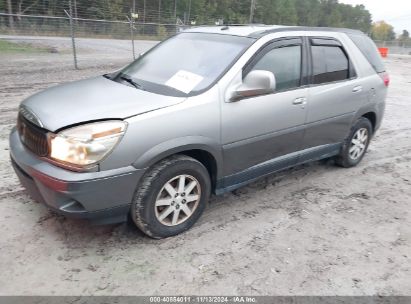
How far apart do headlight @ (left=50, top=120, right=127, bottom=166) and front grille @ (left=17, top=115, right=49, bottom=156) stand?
0.11 m

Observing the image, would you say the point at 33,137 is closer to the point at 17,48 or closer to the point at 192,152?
the point at 192,152

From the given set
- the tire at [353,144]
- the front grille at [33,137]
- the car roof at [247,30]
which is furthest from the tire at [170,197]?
the tire at [353,144]

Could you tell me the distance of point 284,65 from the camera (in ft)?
13.1

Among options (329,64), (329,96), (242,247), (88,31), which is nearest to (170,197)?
(242,247)

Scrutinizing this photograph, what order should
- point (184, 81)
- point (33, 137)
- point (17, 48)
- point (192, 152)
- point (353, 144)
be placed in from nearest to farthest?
1. point (33, 137)
2. point (192, 152)
3. point (184, 81)
4. point (353, 144)
5. point (17, 48)

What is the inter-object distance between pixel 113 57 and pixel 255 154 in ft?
45.0

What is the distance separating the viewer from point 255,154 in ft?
12.6

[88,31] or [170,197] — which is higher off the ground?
[88,31]

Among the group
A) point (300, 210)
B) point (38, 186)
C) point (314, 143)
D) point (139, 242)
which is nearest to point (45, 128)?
point (38, 186)

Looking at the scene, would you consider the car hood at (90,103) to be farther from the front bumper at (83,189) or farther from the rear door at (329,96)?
the rear door at (329,96)

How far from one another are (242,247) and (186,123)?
1147 millimetres

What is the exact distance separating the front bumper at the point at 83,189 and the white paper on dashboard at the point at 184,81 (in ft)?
2.95

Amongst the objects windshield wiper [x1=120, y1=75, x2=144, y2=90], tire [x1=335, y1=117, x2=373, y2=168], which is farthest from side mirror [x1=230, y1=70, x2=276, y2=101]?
tire [x1=335, y1=117, x2=373, y2=168]

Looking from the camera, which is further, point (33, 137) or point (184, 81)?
point (184, 81)
